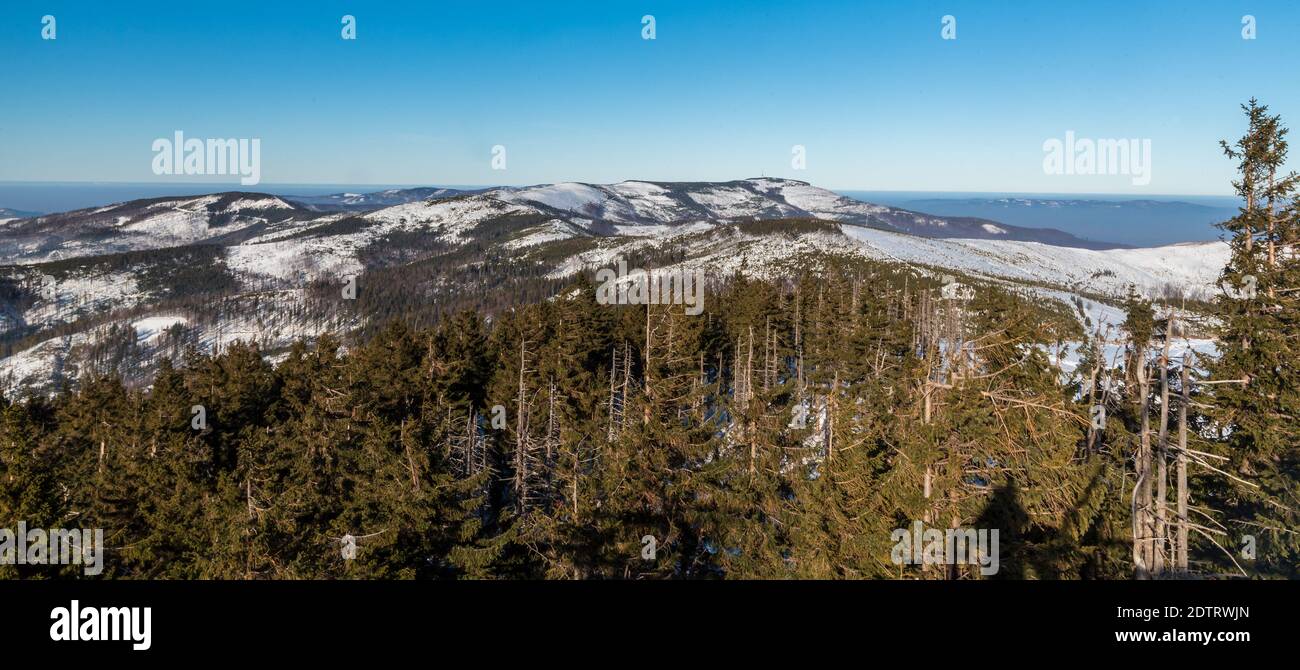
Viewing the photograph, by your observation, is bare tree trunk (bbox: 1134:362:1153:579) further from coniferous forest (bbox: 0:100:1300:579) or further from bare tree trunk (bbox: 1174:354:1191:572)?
bare tree trunk (bbox: 1174:354:1191:572)

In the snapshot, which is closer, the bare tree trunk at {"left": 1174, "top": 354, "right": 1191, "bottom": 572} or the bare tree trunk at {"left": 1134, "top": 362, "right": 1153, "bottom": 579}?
the bare tree trunk at {"left": 1134, "top": 362, "right": 1153, "bottom": 579}

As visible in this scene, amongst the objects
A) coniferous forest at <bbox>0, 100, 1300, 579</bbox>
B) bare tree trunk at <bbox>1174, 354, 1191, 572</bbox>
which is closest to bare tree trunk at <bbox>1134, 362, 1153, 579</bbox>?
coniferous forest at <bbox>0, 100, 1300, 579</bbox>

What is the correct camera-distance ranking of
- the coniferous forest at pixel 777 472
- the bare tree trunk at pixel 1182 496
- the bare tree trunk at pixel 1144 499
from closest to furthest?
the bare tree trunk at pixel 1144 499 → the bare tree trunk at pixel 1182 496 → the coniferous forest at pixel 777 472

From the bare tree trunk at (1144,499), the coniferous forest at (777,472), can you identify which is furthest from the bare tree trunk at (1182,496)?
the bare tree trunk at (1144,499)

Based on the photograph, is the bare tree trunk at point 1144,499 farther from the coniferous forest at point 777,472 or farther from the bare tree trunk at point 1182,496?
the bare tree trunk at point 1182,496

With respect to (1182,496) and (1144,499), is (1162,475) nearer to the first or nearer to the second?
(1144,499)

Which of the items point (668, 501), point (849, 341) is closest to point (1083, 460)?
point (668, 501)

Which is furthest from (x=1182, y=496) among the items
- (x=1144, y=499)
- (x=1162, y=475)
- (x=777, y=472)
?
(x=777, y=472)

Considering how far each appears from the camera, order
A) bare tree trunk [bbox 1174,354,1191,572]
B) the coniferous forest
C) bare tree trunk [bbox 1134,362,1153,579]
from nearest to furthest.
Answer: bare tree trunk [bbox 1134,362,1153,579] → bare tree trunk [bbox 1174,354,1191,572] → the coniferous forest
